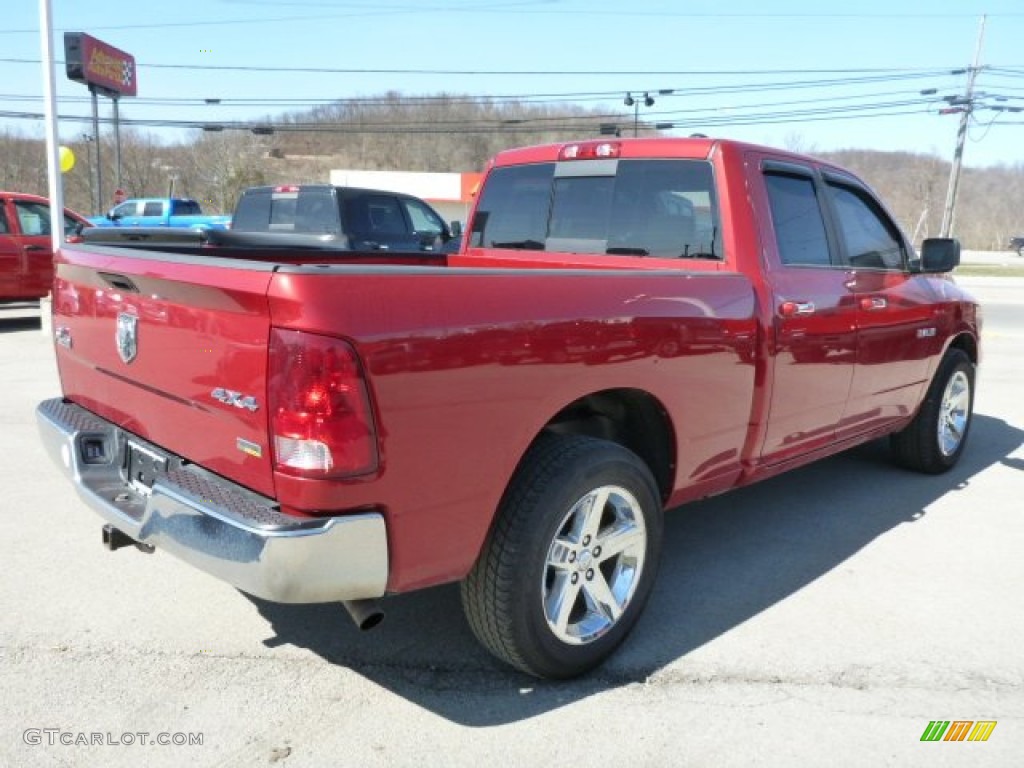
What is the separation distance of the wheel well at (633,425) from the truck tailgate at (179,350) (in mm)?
1155

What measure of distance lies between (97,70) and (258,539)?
33480 millimetres

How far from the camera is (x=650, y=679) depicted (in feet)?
9.68

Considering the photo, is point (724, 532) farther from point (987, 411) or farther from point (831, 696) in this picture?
point (987, 411)

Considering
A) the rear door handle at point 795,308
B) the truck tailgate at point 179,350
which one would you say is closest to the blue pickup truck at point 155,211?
the truck tailgate at point 179,350

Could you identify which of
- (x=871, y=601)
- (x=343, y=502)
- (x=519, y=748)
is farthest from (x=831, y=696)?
(x=343, y=502)

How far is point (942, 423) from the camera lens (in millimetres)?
5402

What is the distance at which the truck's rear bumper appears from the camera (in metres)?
2.18

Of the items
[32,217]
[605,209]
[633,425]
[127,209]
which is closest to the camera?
[633,425]

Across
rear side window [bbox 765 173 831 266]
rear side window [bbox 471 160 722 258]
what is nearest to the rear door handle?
rear side window [bbox 765 173 831 266]

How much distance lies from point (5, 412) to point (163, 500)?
5.08 meters

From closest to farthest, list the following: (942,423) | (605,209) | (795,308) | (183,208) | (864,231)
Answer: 1. (795,308)
2. (605,209)
3. (864,231)
4. (942,423)
5. (183,208)

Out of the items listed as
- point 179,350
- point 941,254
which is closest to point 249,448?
point 179,350

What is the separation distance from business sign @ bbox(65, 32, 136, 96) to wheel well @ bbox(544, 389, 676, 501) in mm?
25848

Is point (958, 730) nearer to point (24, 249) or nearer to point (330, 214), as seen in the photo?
point (330, 214)
